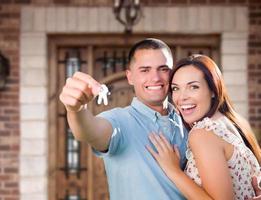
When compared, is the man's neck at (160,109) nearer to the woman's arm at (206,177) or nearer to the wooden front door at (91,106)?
the woman's arm at (206,177)

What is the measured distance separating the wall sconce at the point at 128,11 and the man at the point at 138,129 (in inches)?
103

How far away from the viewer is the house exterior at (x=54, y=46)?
5996mm

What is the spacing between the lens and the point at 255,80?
6059 mm

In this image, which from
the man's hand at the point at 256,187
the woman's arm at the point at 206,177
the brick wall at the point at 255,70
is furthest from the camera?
the brick wall at the point at 255,70

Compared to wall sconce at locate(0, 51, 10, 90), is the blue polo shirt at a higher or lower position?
lower

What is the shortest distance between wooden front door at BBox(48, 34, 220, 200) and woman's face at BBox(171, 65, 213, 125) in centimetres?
330

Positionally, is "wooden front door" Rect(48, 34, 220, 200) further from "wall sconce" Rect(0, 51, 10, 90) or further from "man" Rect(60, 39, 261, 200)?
"man" Rect(60, 39, 261, 200)

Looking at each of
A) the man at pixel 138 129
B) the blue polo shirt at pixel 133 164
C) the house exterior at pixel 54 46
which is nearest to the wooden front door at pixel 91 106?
the house exterior at pixel 54 46

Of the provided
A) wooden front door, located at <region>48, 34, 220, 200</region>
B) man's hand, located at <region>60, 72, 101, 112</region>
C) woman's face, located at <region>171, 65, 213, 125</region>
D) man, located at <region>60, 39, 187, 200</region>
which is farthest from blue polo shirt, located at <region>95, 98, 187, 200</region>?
wooden front door, located at <region>48, 34, 220, 200</region>

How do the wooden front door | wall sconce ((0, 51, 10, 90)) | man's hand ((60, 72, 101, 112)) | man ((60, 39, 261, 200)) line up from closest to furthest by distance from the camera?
1. man's hand ((60, 72, 101, 112))
2. man ((60, 39, 261, 200))
3. wall sconce ((0, 51, 10, 90))
4. the wooden front door

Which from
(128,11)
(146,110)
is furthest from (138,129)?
(128,11)

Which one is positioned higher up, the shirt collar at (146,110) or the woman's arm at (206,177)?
the shirt collar at (146,110)

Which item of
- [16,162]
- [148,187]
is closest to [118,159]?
[148,187]

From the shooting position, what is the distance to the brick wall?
19.9ft
